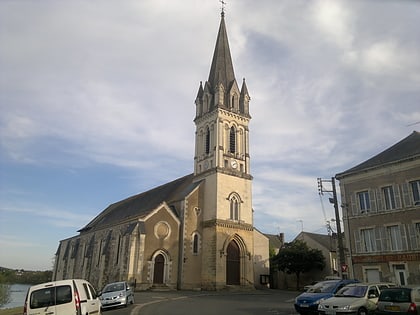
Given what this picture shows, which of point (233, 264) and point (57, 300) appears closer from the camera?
point (57, 300)

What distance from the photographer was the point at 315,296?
15.6 m

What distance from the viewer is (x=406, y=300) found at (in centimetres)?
1226

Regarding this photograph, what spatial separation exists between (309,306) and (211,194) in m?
23.3

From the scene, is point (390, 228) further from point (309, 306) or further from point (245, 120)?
point (245, 120)

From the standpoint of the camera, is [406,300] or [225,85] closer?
[406,300]

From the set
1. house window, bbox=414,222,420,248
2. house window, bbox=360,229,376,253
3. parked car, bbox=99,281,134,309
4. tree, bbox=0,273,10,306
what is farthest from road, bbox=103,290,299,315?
tree, bbox=0,273,10,306

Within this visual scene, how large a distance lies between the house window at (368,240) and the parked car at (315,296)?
9676 millimetres

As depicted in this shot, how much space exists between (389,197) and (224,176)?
17362 millimetres

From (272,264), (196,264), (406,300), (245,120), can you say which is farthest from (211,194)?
(406,300)

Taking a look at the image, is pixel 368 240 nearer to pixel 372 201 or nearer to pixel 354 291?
pixel 372 201

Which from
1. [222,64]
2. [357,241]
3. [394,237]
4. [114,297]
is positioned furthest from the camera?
[222,64]

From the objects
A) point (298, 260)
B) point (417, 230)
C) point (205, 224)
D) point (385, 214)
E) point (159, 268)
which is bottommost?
point (159, 268)

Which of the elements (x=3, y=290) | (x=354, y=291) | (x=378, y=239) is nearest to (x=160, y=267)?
(x=3, y=290)

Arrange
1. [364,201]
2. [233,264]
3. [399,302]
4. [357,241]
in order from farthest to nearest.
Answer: [233,264] → [364,201] → [357,241] → [399,302]
